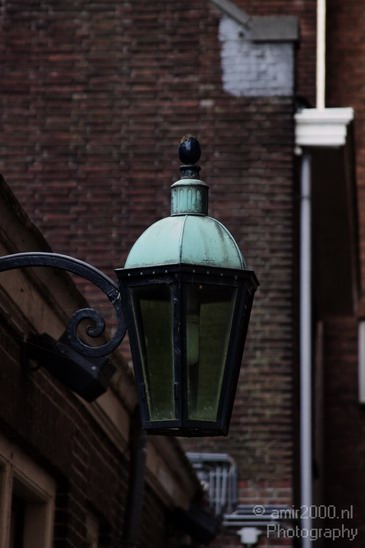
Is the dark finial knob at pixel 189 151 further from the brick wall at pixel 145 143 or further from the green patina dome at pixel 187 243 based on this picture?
the brick wall at pixel 145 143

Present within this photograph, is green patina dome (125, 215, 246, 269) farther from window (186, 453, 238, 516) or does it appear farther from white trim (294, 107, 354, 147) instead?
white trim (294, 107, 354, 147)

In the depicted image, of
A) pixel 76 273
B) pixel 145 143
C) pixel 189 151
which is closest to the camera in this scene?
pixel 76 273

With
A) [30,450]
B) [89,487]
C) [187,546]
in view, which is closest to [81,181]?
[187,546]

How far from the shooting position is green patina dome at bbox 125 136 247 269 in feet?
14.3

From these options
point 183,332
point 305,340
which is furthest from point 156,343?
point 305,340

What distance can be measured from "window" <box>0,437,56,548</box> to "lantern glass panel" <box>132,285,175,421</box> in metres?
2.34

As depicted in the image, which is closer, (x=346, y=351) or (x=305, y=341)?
(x=305, y=341)

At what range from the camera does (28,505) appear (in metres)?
7.36

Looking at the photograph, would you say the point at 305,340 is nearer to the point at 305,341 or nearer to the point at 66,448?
the point at 305,341

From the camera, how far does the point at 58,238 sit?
42.7ft

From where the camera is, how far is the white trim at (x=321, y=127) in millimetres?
13164

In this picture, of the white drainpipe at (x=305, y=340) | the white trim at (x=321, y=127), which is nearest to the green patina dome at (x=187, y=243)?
the white drainpipe at (x=305, y=340)

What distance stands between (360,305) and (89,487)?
11.5 meters

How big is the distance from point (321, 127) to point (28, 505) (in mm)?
6762
